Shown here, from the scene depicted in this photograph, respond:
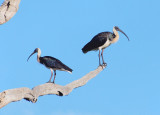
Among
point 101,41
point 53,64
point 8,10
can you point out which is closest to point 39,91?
point 8,10

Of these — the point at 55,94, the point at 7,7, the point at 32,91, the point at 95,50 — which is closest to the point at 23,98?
the point at 32,91

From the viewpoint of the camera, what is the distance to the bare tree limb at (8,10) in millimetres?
10625

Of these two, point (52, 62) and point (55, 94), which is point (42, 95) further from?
point (52, 62)

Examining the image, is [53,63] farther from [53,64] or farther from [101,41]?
[101,41]

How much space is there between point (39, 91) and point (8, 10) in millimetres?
1730

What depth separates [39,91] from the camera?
34.2 feet

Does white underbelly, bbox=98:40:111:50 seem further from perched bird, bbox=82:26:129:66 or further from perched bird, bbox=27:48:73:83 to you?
perched bird, bbox=27:48:73:83

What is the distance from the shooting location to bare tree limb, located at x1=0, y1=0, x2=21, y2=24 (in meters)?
10.6

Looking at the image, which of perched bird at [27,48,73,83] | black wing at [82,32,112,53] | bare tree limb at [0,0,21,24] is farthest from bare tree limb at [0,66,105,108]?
black wing at [82,32,112,53]

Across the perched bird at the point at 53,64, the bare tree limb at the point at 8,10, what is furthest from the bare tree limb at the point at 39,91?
the perched bird at the point at 53,64

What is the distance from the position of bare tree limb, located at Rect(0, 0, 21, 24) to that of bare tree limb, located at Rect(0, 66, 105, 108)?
4.92ft

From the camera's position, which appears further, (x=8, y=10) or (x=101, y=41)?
(x=101, y=41)

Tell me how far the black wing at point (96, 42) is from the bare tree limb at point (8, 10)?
5.66 meters

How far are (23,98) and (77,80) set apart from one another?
1.53 m
